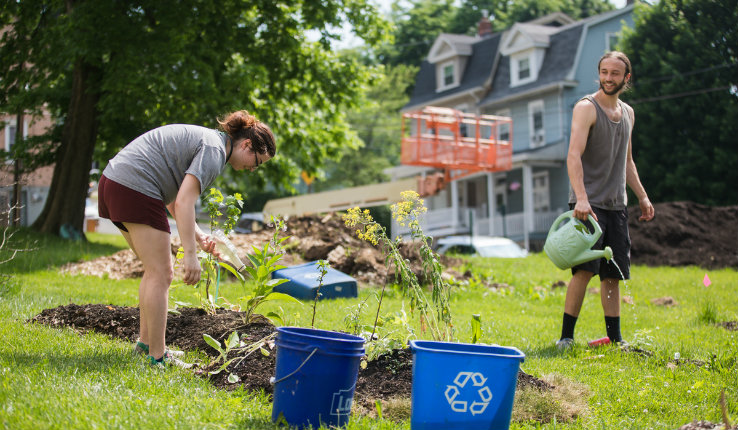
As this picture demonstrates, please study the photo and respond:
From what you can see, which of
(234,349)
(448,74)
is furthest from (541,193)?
(234,349)

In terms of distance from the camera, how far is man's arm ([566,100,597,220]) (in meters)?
5.20

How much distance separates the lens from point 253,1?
1480cm

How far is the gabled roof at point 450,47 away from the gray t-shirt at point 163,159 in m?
29.3

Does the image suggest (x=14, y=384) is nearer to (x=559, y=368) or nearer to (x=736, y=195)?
(x=559, y=368)

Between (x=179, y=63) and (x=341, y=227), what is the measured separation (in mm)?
4360

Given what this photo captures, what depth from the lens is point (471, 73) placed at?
3228cm

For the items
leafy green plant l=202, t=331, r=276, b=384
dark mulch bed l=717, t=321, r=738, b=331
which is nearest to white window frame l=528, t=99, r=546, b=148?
dark mulch bed l=717, t=321, r=738, b=331

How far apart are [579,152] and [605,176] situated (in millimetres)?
313

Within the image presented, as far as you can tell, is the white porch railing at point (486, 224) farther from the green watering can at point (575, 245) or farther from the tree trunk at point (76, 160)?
the green watering can at point (575, 245)

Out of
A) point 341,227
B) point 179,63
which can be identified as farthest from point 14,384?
point 179,63

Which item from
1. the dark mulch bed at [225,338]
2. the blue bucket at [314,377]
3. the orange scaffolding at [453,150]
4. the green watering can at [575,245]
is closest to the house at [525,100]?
the orange scaffolding at [453,150]

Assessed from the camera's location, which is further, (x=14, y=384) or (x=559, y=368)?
(x=559, y=368)

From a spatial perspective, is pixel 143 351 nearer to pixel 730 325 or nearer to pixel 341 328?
pixel 341 328

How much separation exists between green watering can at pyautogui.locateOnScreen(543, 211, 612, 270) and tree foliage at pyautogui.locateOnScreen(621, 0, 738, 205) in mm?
17259
